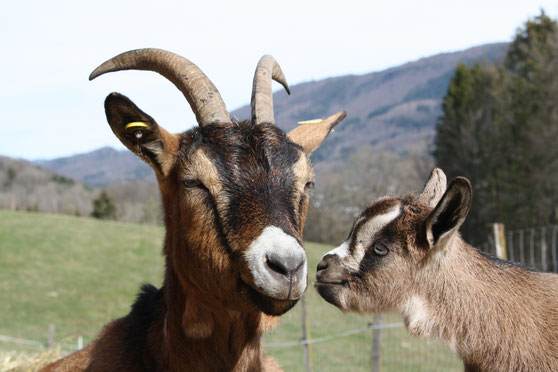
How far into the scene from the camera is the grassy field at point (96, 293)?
19.2m

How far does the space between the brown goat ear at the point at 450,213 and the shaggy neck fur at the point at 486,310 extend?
0.20 metres

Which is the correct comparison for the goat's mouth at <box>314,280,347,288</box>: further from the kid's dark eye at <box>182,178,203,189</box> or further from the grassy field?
the grassy field

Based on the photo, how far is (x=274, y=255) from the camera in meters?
2.95

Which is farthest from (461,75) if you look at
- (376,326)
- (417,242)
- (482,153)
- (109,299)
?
(417,242)

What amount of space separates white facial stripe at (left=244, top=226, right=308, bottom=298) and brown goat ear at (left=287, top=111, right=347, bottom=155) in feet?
4.63

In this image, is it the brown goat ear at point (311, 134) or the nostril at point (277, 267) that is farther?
the brown goat ear at point (311, 134)

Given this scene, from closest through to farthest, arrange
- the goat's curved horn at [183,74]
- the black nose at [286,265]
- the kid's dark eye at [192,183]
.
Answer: the black nose at [286,265] → the kid's dark eye at [192,183] → the goat's curved horn at [183,74]

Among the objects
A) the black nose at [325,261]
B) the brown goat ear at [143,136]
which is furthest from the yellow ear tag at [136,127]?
the black nose at [325,261]

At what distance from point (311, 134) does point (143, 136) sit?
1.42 metres

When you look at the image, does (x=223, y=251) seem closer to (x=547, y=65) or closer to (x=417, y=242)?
(x=417, y=242)

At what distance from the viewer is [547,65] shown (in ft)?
109

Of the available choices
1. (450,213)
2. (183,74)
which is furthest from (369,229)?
(183,74)

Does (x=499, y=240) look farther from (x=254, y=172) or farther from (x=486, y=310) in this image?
(x=254, y=172)

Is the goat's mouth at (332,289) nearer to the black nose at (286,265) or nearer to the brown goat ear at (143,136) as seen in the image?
the brown goat ear at (143,136)
